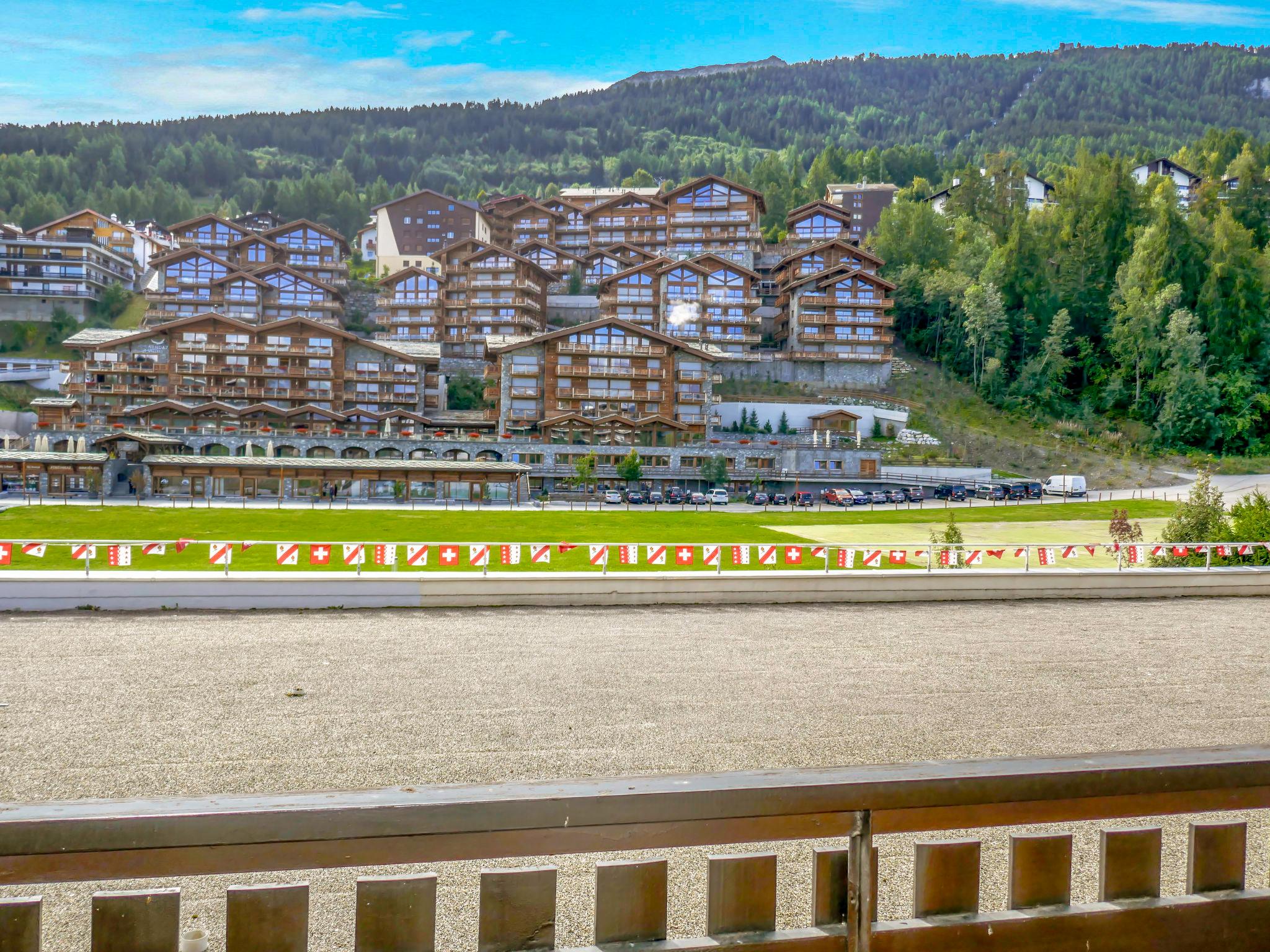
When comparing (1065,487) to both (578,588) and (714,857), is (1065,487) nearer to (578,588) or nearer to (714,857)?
(578,588)

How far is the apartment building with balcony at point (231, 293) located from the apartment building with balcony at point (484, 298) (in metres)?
10.6

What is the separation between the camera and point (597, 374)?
3071 inches

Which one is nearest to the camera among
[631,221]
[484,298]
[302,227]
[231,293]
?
[231,293]

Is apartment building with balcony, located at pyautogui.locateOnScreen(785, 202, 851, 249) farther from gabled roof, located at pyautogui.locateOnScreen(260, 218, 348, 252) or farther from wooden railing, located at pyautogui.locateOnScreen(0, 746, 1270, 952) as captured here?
wooden railing, located at pyautogui.locateOnScreen(0, 746, 1270, 952)

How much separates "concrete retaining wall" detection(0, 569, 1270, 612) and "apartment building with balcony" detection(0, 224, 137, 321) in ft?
334

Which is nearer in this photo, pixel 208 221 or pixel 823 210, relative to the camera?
pixel 823 210

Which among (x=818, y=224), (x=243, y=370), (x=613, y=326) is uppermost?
(x=818, y=224)

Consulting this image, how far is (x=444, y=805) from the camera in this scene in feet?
7.23

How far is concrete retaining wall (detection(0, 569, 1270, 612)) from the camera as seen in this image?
14711mm

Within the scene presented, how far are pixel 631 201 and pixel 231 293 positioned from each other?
4186cm

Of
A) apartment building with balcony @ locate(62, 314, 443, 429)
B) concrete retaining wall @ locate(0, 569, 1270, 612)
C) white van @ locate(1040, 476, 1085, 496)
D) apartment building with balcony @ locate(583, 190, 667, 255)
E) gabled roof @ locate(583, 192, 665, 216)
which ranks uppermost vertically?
gabled roof @ locate(583, 192, 665, 216)

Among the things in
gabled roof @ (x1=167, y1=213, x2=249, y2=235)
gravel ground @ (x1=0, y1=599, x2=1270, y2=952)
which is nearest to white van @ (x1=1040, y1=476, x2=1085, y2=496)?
gravel ground @ (x1=0, y1=599, x2=1270, y2=952)

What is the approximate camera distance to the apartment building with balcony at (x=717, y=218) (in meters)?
102

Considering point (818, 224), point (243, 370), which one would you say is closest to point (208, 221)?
point (243, 370)
